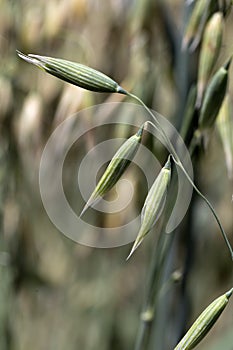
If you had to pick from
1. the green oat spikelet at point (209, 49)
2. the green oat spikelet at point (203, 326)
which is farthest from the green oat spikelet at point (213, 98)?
the green oat spikelet at point (203, 326)

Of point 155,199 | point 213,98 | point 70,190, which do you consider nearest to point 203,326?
point 155,199

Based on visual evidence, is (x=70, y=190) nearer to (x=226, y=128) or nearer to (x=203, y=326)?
(x=226, y=128)

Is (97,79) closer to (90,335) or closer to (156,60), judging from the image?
(156,60)

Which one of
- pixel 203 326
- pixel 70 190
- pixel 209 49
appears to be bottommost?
pixel 70 190

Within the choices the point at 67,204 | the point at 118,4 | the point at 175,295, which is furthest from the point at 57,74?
the point at 67,204

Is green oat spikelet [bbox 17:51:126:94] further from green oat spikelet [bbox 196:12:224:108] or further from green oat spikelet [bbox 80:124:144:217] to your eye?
green oat spikelet [bbox 196:12:224:108]

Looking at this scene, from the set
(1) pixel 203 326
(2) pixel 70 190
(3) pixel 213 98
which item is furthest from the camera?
(2) pixel 70 190

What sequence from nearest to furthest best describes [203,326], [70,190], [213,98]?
[203,326] < [213,98] < [70,190]
